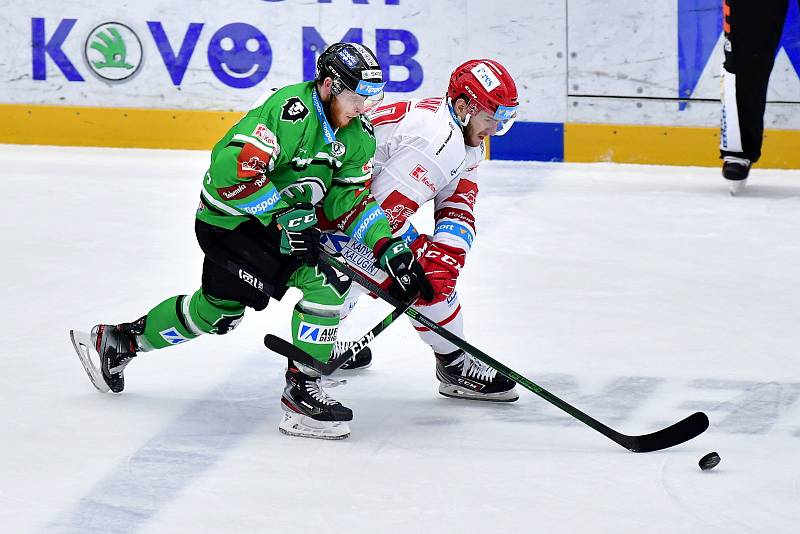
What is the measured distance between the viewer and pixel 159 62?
6.93 m

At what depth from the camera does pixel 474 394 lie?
3469 millimetres

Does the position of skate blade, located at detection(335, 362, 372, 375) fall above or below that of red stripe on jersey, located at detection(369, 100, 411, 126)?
below

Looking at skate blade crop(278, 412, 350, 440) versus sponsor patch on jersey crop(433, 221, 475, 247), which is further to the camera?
sponsor patch on jersey crop(433, 221, 475, 247)

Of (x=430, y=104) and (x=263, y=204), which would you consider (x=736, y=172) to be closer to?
(x=430, y=104)

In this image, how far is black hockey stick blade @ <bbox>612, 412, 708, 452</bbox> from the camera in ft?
10.00

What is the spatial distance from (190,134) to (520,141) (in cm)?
171

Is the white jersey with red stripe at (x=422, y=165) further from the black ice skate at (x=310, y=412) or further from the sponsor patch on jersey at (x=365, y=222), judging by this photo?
the black ice skate at (x=310, y=412)

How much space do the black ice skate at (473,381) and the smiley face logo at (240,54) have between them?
3692mm

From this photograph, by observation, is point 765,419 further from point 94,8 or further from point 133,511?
point 94,8

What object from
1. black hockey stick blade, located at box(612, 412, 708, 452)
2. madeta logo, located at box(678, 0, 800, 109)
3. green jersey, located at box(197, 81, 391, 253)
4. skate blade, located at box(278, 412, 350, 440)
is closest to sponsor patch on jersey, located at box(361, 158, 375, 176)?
green jersey, located at box(197, 81, 391, 253)

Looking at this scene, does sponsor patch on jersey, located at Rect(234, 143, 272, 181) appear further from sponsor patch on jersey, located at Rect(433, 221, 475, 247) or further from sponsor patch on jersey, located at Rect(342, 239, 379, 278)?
sponsor patch on jersey, located at Rect(433, 221, 475, 247)

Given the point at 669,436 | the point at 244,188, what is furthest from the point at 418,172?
the point at 669,436

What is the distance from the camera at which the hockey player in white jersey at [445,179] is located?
3.33m

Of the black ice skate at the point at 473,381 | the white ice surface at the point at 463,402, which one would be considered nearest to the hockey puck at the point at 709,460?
the white ice surface at the point at 463,402
